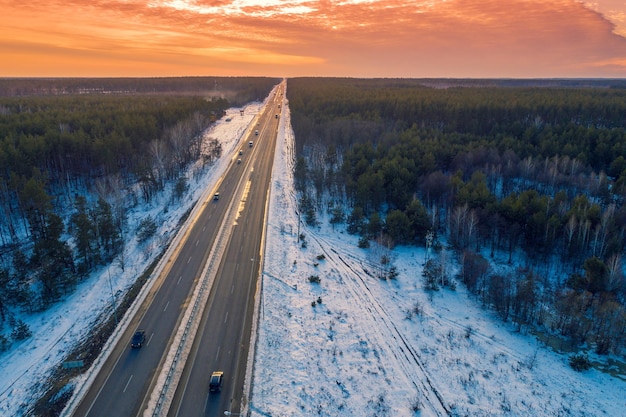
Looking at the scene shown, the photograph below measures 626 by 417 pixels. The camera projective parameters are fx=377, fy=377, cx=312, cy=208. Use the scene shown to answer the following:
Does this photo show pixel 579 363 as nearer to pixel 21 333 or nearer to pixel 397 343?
pixel 397 343

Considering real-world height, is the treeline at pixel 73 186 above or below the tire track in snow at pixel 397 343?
above

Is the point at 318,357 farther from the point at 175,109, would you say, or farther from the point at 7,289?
the point at 175,109

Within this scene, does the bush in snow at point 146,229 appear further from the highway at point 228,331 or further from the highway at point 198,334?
the highway at point 228,331

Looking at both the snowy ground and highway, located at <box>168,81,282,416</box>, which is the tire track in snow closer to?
the snowy ground

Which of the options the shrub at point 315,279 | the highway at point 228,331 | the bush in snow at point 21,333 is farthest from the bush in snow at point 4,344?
the shrub at point 315,279

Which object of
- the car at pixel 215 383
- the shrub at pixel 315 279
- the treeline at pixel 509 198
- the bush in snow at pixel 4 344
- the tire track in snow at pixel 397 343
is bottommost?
the bush in snow at pixel 4 344

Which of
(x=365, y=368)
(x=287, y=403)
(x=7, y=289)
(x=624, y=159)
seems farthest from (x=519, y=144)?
(x=7, y=289)
